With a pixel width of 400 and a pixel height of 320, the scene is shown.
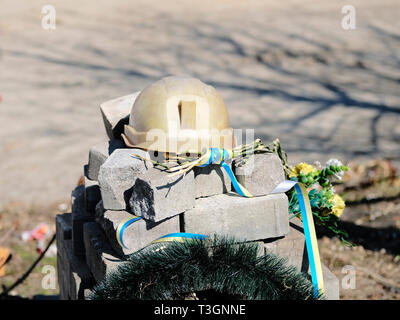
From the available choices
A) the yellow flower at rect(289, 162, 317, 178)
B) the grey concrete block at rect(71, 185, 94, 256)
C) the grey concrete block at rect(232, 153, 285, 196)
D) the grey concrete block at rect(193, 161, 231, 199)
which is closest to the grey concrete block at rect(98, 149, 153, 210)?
the grey concrete block at rect(193, 161, 231, 199)

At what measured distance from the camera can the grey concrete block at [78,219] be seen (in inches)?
120

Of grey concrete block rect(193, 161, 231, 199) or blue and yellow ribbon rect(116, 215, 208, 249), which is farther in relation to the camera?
grey concrete block rect(193, 161, 231, 199)

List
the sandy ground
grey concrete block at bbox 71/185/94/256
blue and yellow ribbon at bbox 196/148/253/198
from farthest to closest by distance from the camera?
the sandy ground
grey concrete block at bbox 71/185/94/256
blue and yellow ribbon at bbox 196/148/253/198

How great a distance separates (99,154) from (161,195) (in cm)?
62

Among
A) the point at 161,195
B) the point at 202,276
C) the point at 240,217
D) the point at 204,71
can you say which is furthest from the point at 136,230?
the point at 204,71

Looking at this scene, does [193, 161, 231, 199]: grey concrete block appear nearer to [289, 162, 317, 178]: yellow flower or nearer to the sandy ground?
[289, 162, 317, 178]: yellow flower

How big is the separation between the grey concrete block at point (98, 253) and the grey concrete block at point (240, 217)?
1.14ft

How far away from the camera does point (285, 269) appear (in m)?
2.35

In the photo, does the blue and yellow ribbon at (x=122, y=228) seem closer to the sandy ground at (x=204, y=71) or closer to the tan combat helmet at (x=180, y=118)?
the tan combat helmet at (x=180, y=118)

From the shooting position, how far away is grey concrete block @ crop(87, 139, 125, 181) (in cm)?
282

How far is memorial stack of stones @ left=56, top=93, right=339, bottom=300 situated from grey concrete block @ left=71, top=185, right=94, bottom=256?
0.73 feet

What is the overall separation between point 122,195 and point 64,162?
11.9ft

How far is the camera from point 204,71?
27.2ft
